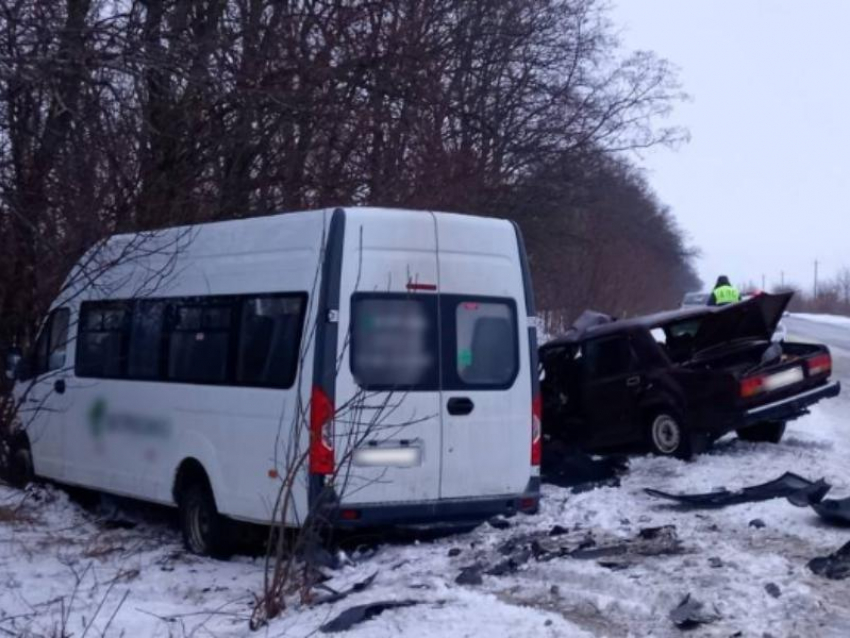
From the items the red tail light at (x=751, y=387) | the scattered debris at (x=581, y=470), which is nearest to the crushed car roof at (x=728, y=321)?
the red tail light at (x=751, y=387)

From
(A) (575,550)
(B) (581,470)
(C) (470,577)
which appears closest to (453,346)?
(A) (575,550)

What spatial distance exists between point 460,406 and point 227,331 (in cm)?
188

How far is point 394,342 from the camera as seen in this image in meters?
9.27

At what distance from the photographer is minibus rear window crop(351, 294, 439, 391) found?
358 inches

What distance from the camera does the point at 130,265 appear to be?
1145cm

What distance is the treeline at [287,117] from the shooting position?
10812 millimetres

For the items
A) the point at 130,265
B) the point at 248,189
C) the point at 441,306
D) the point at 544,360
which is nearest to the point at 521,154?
the point at 248,189

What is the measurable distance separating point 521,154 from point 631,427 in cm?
1092

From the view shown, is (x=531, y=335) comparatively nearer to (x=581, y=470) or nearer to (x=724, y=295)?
(x=581, y=470)

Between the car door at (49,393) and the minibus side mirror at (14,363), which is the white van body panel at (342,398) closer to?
the car door at (49,393)

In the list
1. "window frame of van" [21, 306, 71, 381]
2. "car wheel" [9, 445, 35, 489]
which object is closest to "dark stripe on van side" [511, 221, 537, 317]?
"window frame of van" [21, 306, 71, 381]

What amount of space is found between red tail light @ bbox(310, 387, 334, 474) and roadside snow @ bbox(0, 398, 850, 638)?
2.29 feet

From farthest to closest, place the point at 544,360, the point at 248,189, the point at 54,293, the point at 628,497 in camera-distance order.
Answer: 1. the point at 248,189
2. the point at 544,360
3. the point at 54,293
4. the point at 628,497

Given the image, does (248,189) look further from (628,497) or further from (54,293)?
(628,497)
